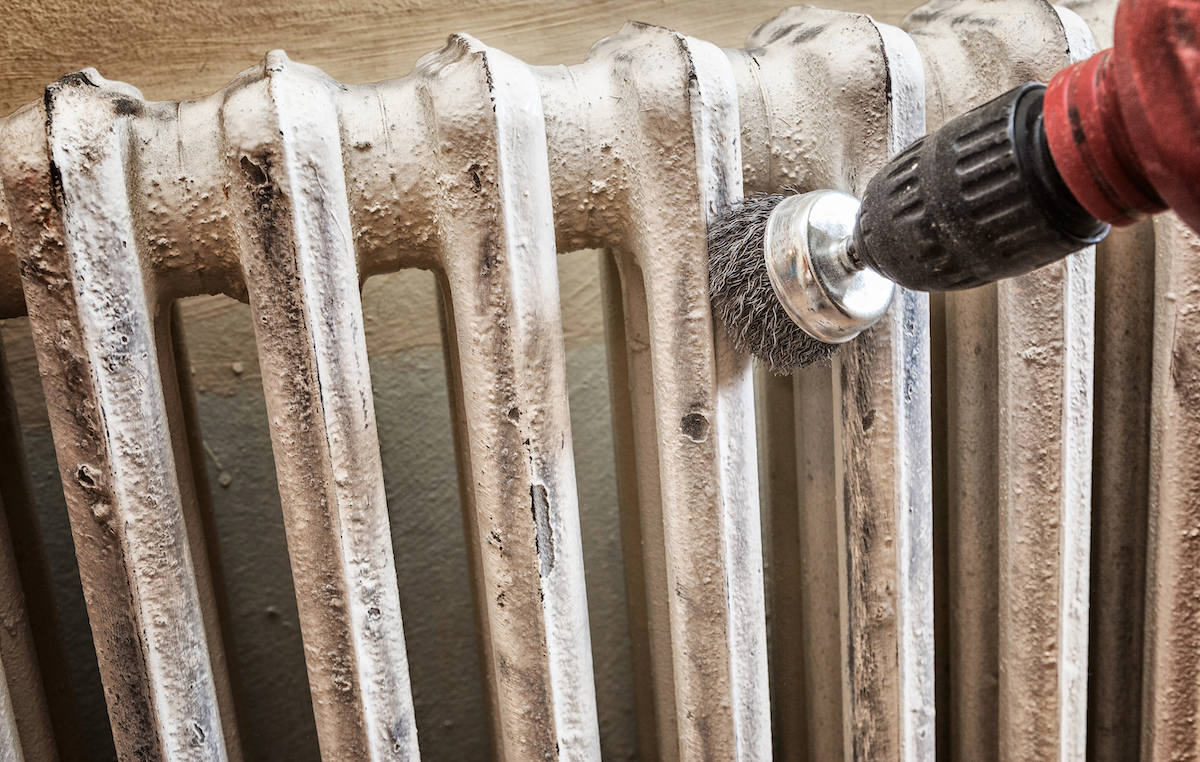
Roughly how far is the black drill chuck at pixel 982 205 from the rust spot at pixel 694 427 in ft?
0.51

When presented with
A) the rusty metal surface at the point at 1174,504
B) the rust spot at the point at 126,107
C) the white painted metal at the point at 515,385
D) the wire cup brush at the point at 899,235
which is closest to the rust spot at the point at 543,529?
the white painted metal at the point at 515,385

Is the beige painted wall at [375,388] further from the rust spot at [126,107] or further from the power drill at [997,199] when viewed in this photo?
the power drill at [997,199]

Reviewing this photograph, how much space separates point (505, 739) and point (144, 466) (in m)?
0.28

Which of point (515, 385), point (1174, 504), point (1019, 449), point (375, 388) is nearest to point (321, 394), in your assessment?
point (515, 385)

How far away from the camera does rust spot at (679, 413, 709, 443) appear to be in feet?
1.66

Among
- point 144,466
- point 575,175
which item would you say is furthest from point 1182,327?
point 144,466

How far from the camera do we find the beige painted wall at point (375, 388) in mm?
672

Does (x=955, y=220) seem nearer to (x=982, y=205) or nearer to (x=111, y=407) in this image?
(x=982, y=205)

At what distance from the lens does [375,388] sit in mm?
777

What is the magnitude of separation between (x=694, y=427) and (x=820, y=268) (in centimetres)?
12

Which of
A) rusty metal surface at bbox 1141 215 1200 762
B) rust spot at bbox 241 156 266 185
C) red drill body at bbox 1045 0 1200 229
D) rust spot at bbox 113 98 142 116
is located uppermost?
rust spot at bbox 113 98 142 116

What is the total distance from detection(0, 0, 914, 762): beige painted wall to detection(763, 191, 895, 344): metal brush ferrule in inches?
14.6

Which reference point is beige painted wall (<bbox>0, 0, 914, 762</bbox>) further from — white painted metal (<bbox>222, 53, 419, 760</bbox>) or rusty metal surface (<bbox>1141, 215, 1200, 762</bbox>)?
rusty metal surface (<bbox>1141, 215, 1200, 762</bbox>)

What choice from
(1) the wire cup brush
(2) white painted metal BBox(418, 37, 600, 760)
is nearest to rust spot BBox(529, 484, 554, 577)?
(2) white painted metal BBox(418, 37, 600, 760)
